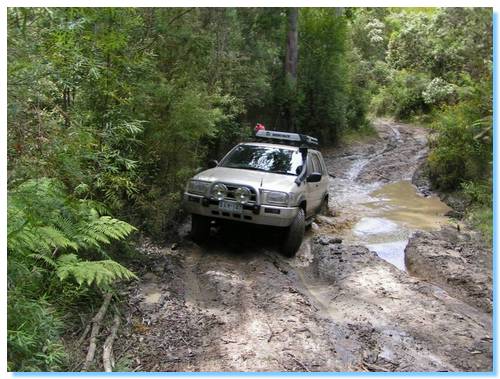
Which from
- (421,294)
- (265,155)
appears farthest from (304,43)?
(421,294)

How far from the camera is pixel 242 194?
6.27m

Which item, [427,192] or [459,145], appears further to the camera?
[427,192]

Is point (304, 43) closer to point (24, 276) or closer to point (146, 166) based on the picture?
point (146, 166)

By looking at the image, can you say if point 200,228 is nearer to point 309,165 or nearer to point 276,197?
point 276,197

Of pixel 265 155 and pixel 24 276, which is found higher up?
pixel 265 155

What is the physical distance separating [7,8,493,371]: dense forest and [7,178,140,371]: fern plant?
0.01 metres

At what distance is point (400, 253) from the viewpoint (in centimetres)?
762

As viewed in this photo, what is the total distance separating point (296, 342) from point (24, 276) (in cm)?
225

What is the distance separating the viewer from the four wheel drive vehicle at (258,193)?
625cm

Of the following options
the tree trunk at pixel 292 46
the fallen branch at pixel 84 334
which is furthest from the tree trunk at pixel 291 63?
the fallen branch at pixel 84 334

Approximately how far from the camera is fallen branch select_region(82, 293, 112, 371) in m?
3.60

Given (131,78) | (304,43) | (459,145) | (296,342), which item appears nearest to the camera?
(296,342)

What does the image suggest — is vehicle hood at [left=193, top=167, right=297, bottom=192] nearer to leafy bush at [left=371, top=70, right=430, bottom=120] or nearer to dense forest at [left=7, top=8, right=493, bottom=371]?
dense forest at [left=7, top=8, right=493, bottom=371]

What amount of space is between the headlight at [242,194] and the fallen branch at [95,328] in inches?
86.2
